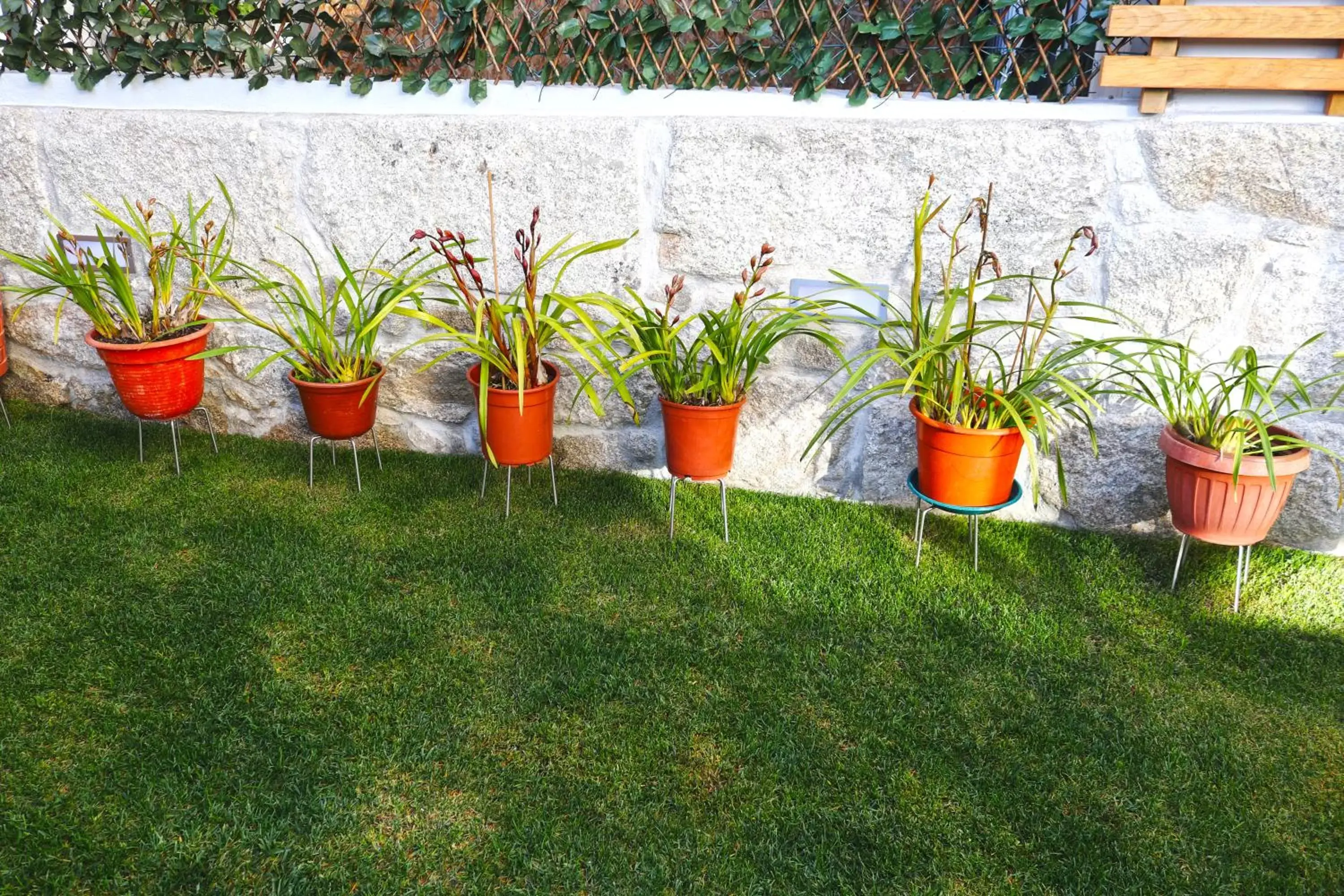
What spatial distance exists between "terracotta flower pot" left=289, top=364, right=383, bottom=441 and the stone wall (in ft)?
0.76

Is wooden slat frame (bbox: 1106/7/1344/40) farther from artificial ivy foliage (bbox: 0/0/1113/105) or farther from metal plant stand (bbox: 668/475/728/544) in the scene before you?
metal plant stand (bbox: 668/475/728/544)

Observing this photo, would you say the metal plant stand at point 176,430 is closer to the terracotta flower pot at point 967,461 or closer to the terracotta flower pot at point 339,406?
the terracotta flower pot at point 339,406

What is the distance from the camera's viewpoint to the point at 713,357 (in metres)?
2.20

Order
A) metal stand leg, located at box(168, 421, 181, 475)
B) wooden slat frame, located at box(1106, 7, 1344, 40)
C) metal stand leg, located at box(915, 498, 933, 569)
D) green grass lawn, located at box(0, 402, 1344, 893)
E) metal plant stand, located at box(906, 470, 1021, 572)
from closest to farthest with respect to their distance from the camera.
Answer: green grass lawn, located at box(0, 402, 1344, 893) → wooden slat frame, located at box(1106, 7, 1344, 40) → metal plant stand, located at box(906, 470, 1021, 572) → metal stand leg, located at box(915, 498, 933, 569) → metal stand leg, located at box(168, 421, 181, 475)

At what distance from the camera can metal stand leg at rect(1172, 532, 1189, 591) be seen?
2062 mm

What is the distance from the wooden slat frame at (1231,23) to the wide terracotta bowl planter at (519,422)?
58.9 inches

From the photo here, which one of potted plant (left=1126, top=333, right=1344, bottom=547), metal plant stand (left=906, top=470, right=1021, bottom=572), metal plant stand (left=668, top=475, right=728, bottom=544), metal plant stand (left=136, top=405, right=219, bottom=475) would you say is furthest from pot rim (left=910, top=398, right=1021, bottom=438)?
metal plant stand (left=136, top=405, right=219, bottom=475)

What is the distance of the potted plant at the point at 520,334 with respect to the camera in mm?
2148

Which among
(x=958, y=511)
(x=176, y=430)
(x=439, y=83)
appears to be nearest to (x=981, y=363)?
(x=958, y=511)

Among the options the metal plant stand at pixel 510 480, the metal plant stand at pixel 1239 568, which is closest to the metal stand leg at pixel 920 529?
the metal plant stand at pixel 1239 568

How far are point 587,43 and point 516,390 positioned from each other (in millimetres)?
878

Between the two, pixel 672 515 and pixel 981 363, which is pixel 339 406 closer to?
pixel 672 515

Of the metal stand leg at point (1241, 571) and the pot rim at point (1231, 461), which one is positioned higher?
the pot rim at point (1231, 461)

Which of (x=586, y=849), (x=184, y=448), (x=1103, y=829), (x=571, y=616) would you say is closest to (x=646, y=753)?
(x=586, y=849)
